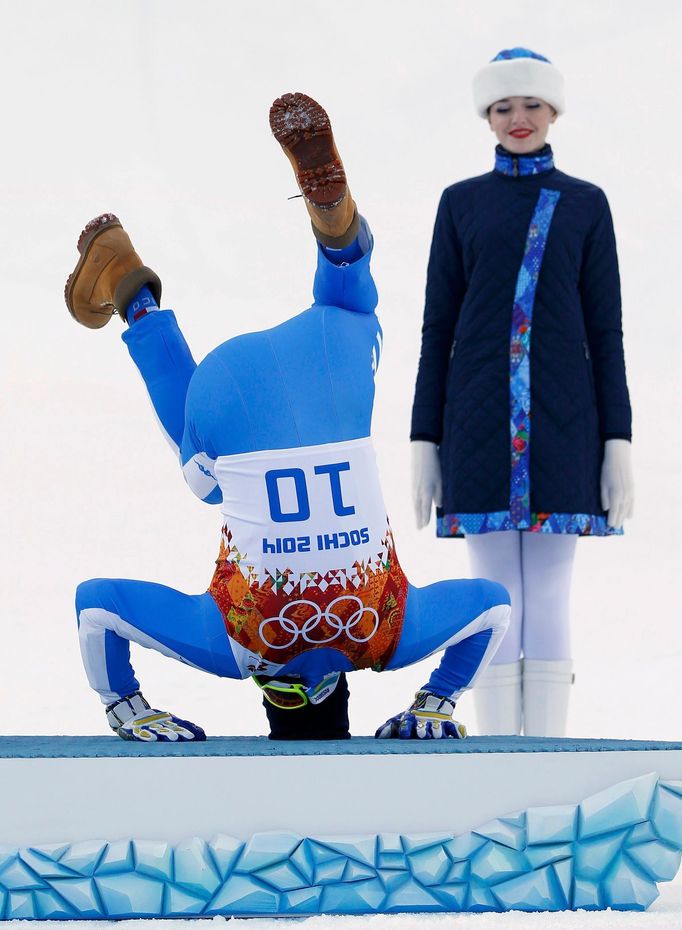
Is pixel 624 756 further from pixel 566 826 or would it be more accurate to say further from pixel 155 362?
pixel 155 362

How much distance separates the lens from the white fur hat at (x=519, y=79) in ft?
10.7

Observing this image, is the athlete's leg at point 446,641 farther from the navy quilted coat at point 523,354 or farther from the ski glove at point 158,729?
the navy quilted coat at point 523,354

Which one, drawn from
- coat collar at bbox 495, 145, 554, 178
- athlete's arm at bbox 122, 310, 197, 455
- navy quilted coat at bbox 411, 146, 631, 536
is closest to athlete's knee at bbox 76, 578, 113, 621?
athlete's arm at bbox 122, 310, 197, 455

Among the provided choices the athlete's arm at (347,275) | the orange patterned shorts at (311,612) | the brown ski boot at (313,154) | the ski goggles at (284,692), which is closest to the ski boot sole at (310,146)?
the brown ski boot at (313,154)

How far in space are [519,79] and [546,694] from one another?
1.36 metres

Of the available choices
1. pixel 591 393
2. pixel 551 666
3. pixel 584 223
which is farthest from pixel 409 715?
pixel 584 223

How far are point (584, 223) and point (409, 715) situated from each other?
4.28 ft

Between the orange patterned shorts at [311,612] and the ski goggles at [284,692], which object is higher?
the orange patterned shorts at [311,612]

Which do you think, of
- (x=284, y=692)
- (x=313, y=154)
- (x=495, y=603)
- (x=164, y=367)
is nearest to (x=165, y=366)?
(x=164, y=367)

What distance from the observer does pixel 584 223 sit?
3.28 m

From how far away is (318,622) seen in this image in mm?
2363

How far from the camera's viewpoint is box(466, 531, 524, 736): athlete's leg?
318 cm

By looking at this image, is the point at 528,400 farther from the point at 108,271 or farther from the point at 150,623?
the point at 150,623

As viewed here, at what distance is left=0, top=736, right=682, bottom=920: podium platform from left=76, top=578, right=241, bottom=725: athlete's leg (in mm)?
219
